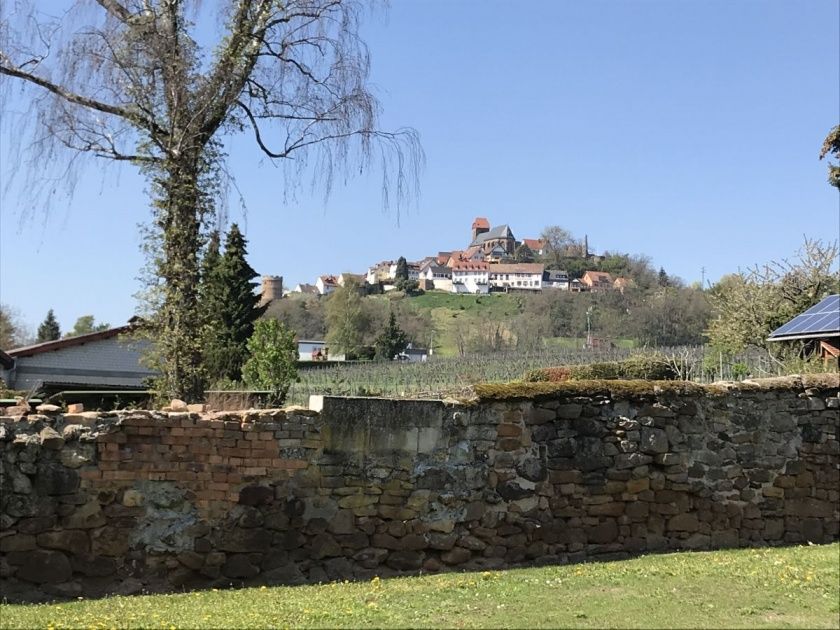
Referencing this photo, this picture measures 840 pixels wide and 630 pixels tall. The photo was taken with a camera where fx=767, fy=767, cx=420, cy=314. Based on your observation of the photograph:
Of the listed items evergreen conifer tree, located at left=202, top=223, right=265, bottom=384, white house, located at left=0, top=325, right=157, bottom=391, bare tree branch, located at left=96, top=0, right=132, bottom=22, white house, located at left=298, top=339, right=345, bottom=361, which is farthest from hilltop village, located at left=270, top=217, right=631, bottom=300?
bare tree branch, located at left=96, top=0, right=132, bottom=22

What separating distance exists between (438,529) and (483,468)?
32.1 inches

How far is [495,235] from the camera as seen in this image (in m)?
152

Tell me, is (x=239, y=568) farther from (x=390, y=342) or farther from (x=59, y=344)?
(x=390, y=342)

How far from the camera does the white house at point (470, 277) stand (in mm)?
115650

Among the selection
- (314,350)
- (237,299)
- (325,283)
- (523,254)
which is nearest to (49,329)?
(314,350)

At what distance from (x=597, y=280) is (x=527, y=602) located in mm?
85839

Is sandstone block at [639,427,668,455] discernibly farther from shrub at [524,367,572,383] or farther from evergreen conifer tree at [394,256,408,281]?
evergreen conifer tree at [394,256,408,281]

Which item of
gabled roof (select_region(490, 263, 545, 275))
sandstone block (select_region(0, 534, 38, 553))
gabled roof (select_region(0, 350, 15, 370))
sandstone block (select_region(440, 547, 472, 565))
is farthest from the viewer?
gabled roof (select_region(490, 263, 545, 275))

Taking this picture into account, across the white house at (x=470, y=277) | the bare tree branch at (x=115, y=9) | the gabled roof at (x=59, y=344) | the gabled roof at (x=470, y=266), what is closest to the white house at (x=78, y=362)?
the gabled roof at (x=59, y=344)

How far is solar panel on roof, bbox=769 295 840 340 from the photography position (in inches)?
655

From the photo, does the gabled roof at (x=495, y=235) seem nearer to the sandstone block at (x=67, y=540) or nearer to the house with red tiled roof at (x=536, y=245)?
the house with red tiled roof at (x=536, y=245)

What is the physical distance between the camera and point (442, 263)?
133875mm

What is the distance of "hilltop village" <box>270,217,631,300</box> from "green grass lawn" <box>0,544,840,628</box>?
83.5 m

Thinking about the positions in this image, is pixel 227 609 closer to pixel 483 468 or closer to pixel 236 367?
pixel 483 468
